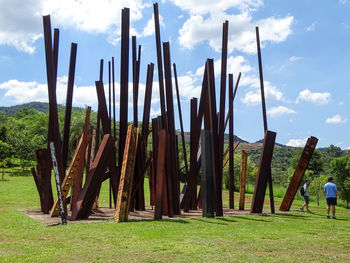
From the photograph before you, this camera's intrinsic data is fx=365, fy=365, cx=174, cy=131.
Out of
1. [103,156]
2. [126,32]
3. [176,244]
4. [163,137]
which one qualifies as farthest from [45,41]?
[176,244]

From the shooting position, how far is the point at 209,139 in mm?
8828

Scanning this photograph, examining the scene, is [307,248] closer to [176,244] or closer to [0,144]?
[176,244]

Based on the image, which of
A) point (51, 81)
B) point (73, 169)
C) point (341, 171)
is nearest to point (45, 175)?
point (73, 169)

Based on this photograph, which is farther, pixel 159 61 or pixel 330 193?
pixel 330 193

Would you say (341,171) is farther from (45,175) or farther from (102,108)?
(45,175)

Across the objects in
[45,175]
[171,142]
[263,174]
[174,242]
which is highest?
[171,142]

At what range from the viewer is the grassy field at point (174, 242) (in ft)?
14.9

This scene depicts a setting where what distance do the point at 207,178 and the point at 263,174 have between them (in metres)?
2.18

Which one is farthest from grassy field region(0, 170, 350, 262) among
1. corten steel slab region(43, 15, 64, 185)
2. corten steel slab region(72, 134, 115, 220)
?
corten steel slab region(43, 15, 64, 185)

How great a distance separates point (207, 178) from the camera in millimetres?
8656

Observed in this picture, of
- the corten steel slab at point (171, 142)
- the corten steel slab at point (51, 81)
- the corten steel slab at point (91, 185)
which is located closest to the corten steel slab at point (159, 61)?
the corten steel slab at point (171, 142)

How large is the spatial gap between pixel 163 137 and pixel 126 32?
294cm

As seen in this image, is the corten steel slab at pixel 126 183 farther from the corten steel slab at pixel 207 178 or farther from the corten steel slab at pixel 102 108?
the corten steel slab at pixel 207 178

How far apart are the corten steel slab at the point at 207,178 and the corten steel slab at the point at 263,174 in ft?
6.28
